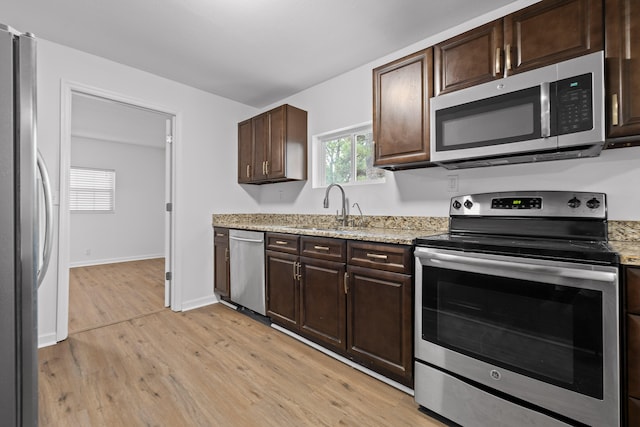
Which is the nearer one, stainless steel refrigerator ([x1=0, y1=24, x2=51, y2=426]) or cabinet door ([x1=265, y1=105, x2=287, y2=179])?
stainless steel refrigerator ([x1=0, y1=24, x2=51, y2=426])

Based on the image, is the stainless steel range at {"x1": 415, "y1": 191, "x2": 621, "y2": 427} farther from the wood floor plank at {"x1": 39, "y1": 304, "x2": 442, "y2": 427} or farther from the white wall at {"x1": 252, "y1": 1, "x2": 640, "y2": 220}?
the wood floor plank at {"x1": 39, "y1": 304, "x2": 442, "y2": 427}

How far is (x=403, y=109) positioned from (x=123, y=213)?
20.4 feet

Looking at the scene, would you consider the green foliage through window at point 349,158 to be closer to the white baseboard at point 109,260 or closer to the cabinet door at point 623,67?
the cabinet door at point 623,67

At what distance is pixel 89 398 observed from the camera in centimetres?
171

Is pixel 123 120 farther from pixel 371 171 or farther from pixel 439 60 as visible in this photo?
pixel 439 60

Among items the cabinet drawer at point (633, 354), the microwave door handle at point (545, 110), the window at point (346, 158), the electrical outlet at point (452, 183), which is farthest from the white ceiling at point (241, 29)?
the cabinet drawer at point (633, 354)

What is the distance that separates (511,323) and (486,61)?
1.45 meters

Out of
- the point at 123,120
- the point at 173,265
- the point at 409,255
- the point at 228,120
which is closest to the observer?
the point at 409,255

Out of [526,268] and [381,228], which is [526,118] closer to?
[526,268]

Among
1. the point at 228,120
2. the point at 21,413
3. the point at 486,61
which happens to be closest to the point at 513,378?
the point at 486,61

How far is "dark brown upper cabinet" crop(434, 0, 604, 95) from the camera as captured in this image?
143 centimetres

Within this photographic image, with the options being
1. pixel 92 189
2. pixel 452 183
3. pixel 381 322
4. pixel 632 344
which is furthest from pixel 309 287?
pixel 92 189

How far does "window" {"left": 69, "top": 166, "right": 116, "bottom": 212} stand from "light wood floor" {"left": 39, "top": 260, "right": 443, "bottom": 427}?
4.08 m

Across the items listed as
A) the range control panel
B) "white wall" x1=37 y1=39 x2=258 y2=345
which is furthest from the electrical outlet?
"white wall" x1=37 y1=39 x2=258 y2=345
